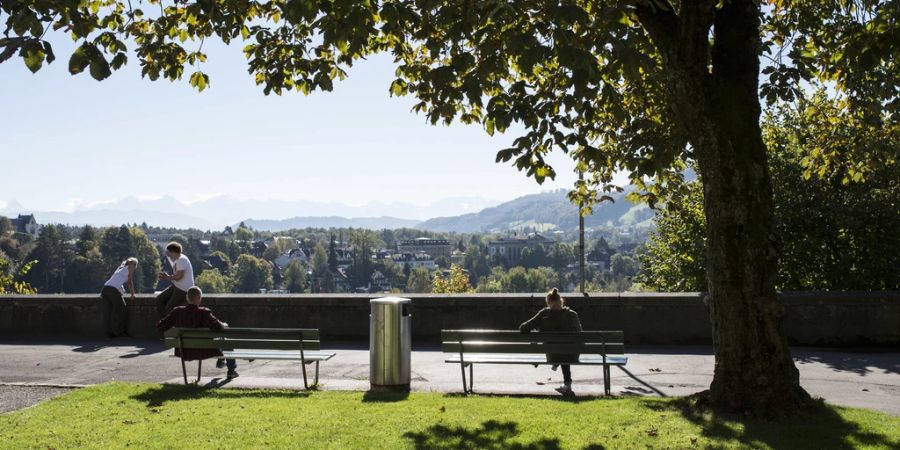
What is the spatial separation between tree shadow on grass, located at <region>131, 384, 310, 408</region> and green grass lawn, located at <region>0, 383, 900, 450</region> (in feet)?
0.21

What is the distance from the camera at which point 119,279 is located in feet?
47.2

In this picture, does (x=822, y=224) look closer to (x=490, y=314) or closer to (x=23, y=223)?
(x=490, y=314)

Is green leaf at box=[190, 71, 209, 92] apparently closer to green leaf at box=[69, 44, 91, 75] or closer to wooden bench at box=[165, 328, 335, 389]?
wooden bench at box=[165, 328, 335, 389]

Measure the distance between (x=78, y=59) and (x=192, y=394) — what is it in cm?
420

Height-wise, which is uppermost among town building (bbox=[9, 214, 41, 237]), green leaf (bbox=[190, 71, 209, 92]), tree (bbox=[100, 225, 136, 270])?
town building (bbox=[9, 214, 41, 237])

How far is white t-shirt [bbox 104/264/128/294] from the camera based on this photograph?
561 inches

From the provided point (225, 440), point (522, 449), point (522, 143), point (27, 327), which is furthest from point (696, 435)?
point (27, 327)

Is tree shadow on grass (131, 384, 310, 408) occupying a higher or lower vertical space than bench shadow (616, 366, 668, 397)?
higher

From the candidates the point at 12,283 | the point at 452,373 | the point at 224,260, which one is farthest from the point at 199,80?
the point at 224,260

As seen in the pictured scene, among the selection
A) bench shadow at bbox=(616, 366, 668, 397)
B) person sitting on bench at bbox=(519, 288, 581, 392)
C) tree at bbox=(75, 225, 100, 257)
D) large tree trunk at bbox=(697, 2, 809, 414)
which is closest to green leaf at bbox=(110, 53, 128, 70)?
large tree trunk at bbox=(697, 2, 809, 414)

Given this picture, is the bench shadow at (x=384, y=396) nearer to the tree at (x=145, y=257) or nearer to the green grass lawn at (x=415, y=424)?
the green grass lawn at (x=415, y=424)

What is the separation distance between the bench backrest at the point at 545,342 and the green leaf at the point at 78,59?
4.83m

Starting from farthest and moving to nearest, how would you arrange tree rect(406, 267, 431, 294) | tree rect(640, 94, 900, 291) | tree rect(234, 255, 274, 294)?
tree rect(234, 255, 274, 294), tree rect(406, 267, 431, 294), tree rect(640, 94, 900, 291)

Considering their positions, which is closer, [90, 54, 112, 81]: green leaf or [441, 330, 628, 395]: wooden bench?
[90, 54, 112, 81]: green leaf
